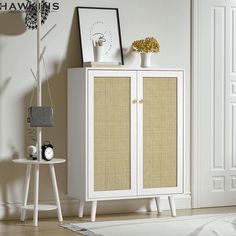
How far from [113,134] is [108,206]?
740mm

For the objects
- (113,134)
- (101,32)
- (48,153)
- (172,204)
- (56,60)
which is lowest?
(172,204)

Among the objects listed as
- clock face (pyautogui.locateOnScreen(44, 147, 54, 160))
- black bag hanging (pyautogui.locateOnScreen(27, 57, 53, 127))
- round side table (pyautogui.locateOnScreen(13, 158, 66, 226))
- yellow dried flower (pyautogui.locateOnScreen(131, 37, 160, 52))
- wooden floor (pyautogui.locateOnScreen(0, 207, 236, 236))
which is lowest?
wooden floor (pyautogui.locateOnScreen(0, 207, 236, 236))

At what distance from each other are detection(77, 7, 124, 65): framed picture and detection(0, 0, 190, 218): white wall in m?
0.07

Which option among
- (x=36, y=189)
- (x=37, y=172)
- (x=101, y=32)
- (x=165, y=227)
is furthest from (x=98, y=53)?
(x=165, y=227)

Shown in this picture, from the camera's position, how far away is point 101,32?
6.14 metres

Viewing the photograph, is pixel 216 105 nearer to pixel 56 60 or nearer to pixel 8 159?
pixel 56 60

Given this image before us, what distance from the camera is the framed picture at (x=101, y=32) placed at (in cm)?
608

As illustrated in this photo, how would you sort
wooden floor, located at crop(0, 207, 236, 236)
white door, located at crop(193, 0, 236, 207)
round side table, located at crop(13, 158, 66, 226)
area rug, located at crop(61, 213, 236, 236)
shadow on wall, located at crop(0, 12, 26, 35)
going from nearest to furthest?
area rug, located at crop(61, 213, 236, 236), wooden floor, located at crop(0, 207, 236, 236), round side table, located at crop(13, 158, 66, 226), shadow on wall, located at crop(0, 12, 26, 35), white door, located at crop(193, 0, 236, 207)

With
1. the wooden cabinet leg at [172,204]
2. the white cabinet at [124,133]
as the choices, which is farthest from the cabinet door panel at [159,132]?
the wooden cabinet leg at [172,204]

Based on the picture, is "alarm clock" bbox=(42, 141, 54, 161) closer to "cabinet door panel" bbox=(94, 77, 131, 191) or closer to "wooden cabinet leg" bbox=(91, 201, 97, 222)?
"cabinet door panel" bbox=(94, 77, 131, 191)

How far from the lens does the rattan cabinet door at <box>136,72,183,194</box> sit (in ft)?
19.6

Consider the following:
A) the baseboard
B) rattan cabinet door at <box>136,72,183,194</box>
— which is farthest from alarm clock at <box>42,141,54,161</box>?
rattan cabinet door at <box>136,72,183,194</box>

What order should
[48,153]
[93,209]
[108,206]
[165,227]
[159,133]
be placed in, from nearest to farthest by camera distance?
[165,227], [48,153], [93,209], [159,133], [108,206]

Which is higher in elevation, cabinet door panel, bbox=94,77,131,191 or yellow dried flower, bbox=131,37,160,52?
yellow dried flower, bbox=131,37,160,52
